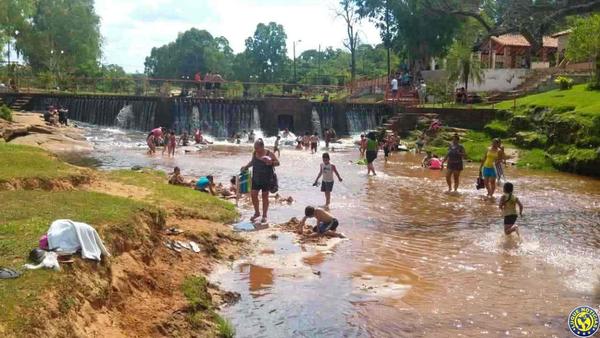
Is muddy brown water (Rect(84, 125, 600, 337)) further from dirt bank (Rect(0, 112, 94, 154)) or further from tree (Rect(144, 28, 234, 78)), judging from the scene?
tree (Rect(144, 28, 234, 78))

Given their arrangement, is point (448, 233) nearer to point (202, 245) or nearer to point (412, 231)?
point (412, 231)

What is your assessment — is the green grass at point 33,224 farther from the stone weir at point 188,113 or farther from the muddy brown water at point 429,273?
the stone weir at point 188,113

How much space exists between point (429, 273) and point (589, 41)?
28.2 metres

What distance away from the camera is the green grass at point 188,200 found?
43.4 feet

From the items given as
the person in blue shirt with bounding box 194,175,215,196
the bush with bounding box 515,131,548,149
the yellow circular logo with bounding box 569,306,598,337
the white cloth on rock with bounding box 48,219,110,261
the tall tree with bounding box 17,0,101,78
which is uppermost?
the tall tree with bounding box 17,0,101,78

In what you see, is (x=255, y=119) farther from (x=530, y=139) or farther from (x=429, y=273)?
(x=429, y=273)

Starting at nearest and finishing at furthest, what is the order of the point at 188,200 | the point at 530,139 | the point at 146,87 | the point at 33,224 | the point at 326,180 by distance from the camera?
1. the point at 33,224
2. the point at 188,200
3. the point at 326,180
4. the point at 530,139
5. the point at 146,87

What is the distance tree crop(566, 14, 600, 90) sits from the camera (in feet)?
107

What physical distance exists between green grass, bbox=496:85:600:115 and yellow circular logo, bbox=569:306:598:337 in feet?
67.9

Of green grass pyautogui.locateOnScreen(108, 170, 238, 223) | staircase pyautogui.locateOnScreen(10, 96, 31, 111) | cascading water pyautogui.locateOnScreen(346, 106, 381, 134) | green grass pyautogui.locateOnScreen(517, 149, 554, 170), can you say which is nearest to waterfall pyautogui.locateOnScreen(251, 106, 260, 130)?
cascading water pyautogui.locateOnScreen(346, 106, 381, 134)

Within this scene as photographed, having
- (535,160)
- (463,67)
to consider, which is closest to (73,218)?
(535,160)

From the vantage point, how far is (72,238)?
680 centimetres

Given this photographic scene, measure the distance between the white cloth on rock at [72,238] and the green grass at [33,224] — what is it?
33 centimetres

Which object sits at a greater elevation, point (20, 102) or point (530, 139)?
point (20, 102)
